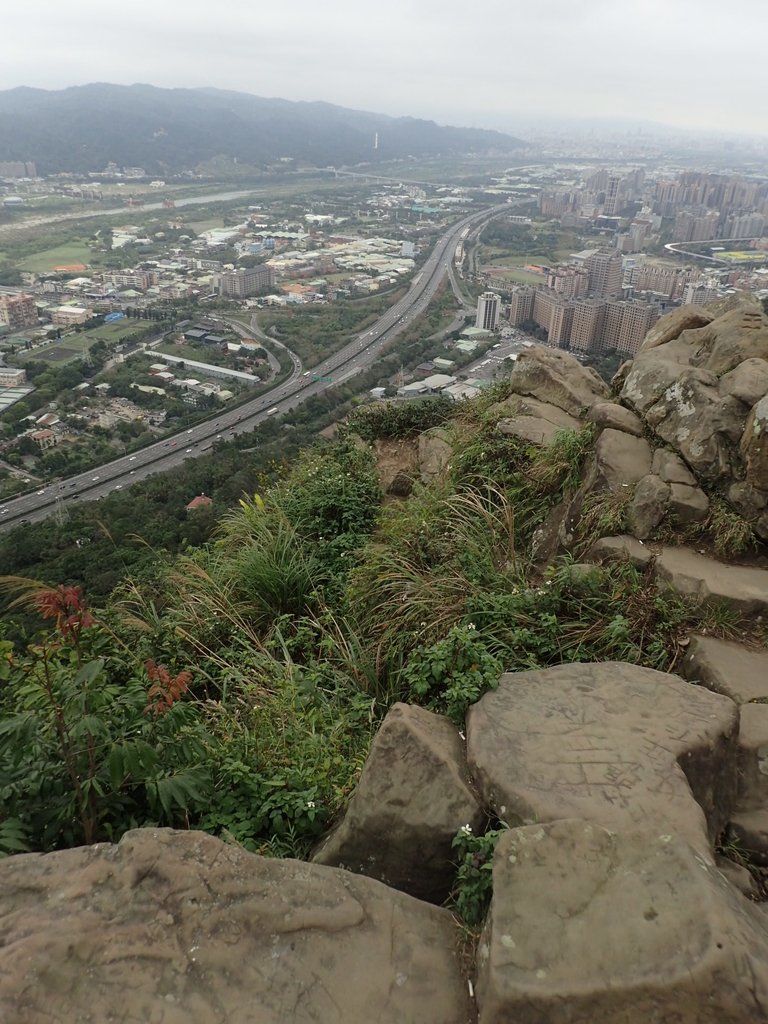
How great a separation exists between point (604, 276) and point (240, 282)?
962 inches

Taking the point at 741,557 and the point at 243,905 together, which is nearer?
the point at 243,905

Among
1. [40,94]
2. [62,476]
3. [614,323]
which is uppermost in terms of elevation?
[40,94]

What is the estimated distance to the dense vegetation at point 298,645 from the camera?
1.85 m

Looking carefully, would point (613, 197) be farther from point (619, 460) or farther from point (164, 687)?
point (164, 687)

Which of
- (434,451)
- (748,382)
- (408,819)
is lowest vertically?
(434,451)

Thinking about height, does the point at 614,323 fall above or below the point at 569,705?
below

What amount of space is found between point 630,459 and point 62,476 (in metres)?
21.4

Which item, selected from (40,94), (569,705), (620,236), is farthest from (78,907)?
(40,94)

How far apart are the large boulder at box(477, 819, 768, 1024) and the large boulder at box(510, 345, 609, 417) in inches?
140

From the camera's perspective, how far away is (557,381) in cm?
481

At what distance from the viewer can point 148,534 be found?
11.1m

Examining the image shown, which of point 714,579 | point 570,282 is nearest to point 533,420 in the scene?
point 714,579

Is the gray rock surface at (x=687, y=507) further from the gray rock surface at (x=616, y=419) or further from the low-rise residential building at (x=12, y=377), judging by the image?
the low-rise residential building at (x=12, y=377)

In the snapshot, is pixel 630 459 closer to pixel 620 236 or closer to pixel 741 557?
pixel 741 557
